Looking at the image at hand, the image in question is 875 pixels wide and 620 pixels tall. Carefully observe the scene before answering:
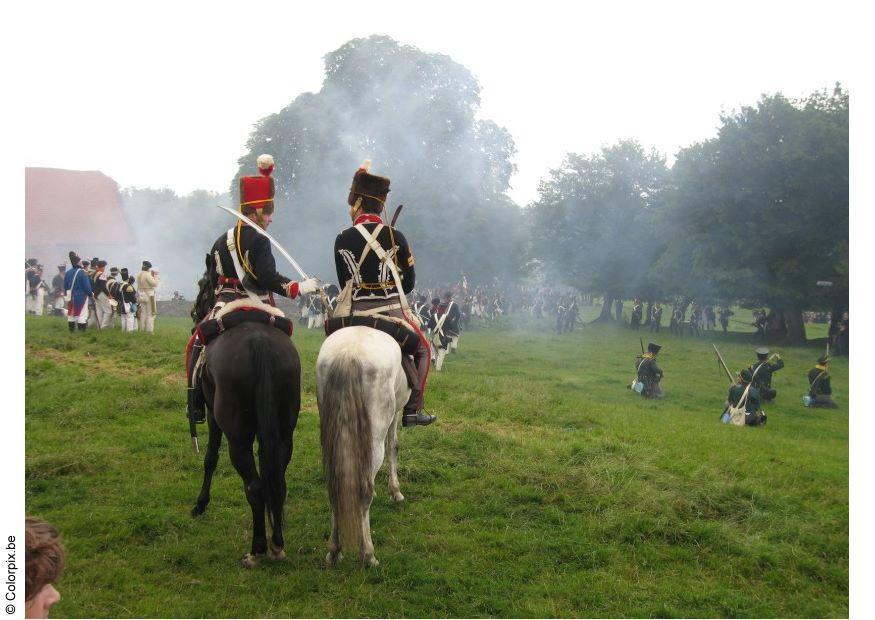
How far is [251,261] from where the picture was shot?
6.23 meters

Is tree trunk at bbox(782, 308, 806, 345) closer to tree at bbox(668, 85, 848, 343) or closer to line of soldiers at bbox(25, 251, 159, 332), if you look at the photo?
tree at bbox(668, 85, 848, 343)

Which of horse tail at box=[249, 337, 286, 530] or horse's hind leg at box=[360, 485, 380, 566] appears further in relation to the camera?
horse's hind leg at box=[360, 485, 380, 566]

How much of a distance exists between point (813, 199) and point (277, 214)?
76.5 feet

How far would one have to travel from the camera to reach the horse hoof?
5.90m

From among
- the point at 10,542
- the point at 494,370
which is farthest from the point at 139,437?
the point at 494,370

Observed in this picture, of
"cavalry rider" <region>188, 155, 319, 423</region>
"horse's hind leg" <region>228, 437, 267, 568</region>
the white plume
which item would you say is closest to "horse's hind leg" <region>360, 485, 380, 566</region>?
"horse's hind leg" <region>228, 437, 267, 568</region>

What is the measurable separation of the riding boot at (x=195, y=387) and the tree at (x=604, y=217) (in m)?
34.8

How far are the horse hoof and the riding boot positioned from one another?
2072mm

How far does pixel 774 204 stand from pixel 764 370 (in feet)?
58.2

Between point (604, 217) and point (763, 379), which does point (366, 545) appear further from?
point (604, 217)

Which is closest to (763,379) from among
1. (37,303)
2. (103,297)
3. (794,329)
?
(103,297)

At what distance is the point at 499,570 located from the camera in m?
6.03

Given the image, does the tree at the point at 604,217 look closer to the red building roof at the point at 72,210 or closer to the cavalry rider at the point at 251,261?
the red building roof at the point at 72,210

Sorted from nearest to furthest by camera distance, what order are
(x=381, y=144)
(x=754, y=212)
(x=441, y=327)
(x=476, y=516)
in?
(x=476, y=516) → (x=441, y=327) → (x=754, y=212) → (x=381, y=144)
